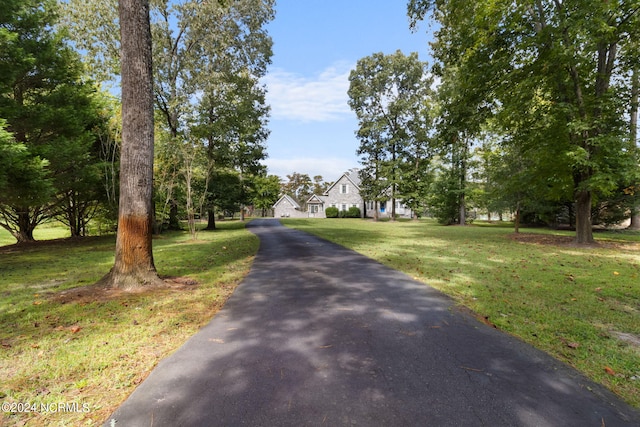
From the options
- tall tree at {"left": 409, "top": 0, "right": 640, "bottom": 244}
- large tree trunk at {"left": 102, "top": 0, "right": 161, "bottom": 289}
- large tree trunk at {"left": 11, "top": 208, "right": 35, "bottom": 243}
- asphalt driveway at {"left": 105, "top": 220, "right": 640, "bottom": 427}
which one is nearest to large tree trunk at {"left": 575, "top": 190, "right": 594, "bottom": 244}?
tall tree at {"left": 409, "top": 0, "right": 640, "bottom": 244}

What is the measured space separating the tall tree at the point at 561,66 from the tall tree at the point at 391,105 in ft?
74.7

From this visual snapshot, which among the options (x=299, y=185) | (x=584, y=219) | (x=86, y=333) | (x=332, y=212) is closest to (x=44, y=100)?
(x=86, y=333)

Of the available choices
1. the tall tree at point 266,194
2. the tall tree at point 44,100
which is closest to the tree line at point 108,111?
the tall tree at point 44,100

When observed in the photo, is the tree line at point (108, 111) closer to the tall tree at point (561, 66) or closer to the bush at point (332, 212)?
the tall tree at point (561, 66)

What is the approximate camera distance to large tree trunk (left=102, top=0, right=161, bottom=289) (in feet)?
18.3

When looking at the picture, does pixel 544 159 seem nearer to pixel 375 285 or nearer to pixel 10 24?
pixel 375 285

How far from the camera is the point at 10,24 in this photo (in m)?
10.2

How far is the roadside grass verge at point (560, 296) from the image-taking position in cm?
323

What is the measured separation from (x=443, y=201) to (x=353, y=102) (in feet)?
57.0

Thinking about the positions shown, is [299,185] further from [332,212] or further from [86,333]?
[86,333]

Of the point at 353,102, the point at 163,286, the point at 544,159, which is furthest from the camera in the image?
the point at 353,102

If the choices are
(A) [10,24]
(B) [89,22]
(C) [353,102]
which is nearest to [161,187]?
(A) [10,24]

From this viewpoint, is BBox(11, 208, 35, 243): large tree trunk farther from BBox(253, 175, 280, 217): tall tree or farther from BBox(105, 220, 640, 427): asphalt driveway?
BBox(253, 175, 280, 217): tall tree

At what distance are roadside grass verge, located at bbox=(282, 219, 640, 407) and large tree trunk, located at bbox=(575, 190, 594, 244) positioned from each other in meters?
1.59
